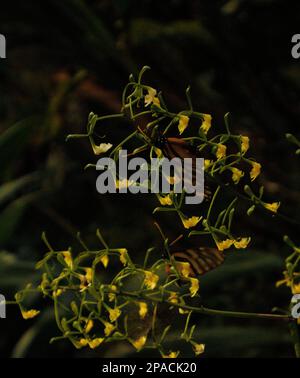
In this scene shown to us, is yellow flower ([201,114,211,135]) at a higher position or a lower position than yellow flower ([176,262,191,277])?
higher

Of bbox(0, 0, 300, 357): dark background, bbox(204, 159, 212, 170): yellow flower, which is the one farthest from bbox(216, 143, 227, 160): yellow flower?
bbox(0, 0, 300, 357): dark background

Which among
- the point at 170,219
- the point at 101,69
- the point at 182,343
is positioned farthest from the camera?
the point at 101,69

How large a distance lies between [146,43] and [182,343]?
56 centimetres

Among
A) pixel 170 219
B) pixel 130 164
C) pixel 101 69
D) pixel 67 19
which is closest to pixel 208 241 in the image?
pixel 130 164

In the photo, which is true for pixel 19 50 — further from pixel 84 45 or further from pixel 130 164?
pixel 130 164

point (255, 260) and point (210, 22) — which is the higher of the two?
point (210, 22)

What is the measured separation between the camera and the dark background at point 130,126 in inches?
43.6

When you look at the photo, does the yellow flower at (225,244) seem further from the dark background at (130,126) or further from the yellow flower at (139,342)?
the dark background at (130,126)

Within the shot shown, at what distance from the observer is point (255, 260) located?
1.12 metres

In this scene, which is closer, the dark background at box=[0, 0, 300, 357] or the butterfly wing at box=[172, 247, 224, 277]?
the butterfly wing at box=[172, 247, 224, 277]

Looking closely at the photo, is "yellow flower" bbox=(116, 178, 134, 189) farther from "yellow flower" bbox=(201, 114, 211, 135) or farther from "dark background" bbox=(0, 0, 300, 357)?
"dark background" bbox=(0, 0, 300, 357)

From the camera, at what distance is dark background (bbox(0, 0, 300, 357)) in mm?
1108

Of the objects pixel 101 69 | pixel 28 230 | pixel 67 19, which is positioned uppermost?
pixel 67 19

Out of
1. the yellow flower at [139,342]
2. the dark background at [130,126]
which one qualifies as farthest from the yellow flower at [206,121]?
the dark background at [130,126]
